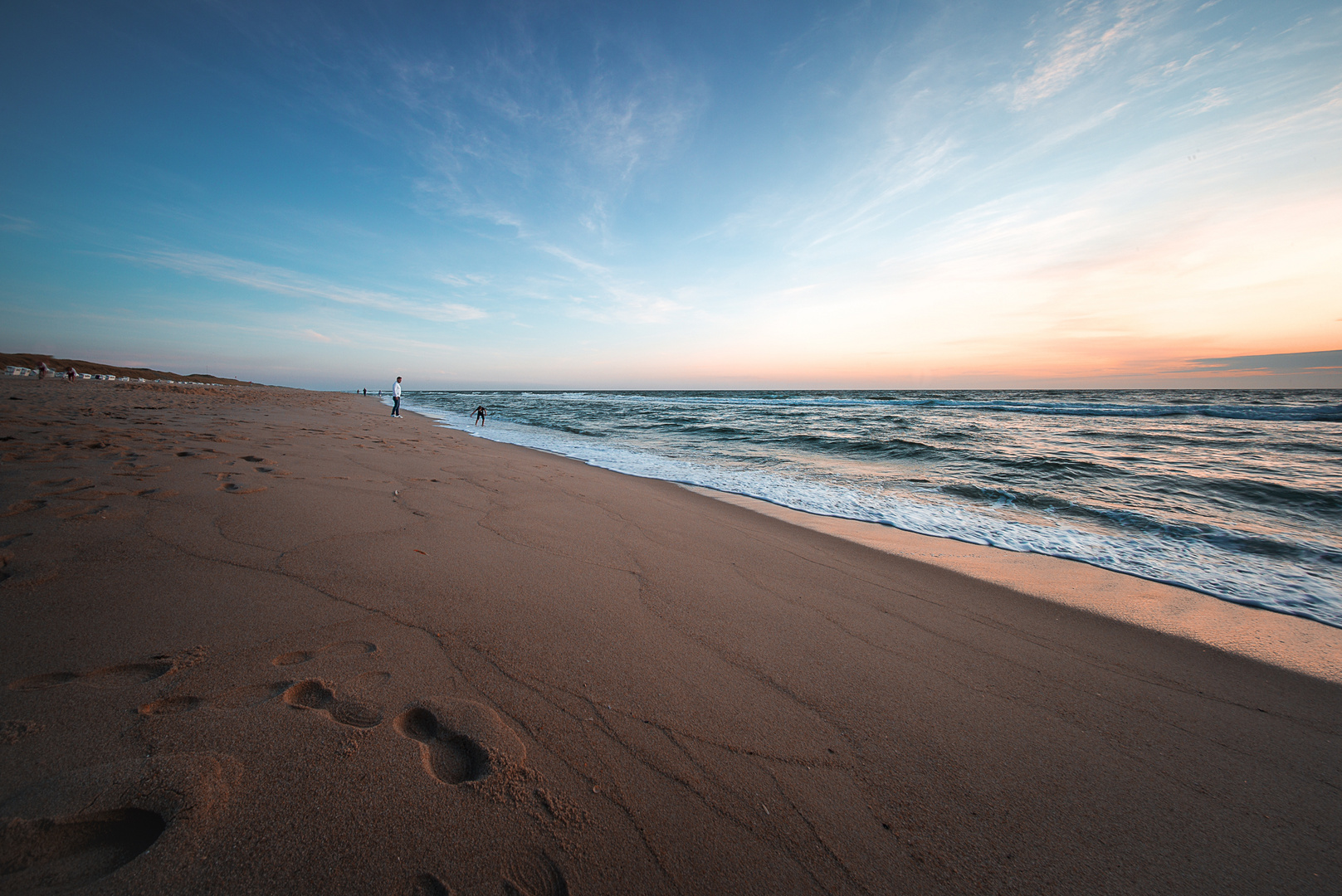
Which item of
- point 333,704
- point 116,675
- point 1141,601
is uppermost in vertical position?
point 116,675

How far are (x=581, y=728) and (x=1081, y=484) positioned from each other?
10.5 metres

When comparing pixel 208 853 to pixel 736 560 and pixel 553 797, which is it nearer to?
pixel 553 797

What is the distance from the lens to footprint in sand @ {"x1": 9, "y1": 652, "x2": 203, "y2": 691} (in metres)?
1.71

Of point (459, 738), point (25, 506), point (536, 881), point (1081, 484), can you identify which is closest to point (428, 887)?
point (536, 881)

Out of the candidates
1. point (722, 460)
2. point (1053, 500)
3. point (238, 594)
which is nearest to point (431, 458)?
point (238, 594)

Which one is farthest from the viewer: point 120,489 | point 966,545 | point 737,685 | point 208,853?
point 966,545

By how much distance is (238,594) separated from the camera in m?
2.49

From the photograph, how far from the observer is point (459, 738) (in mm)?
1736

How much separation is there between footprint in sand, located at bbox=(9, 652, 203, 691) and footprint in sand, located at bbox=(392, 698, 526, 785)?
1.02 m

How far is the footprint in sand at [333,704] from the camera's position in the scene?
1733mm

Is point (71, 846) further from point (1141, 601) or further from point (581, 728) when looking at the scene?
point (1141, 601)

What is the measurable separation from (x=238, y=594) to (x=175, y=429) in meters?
8.15

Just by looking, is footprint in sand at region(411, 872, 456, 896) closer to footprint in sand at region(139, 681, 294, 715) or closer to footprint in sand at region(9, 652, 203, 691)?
footprint in sand at region(139, 681, 294, 715)

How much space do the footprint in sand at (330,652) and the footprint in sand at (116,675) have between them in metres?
0.31
